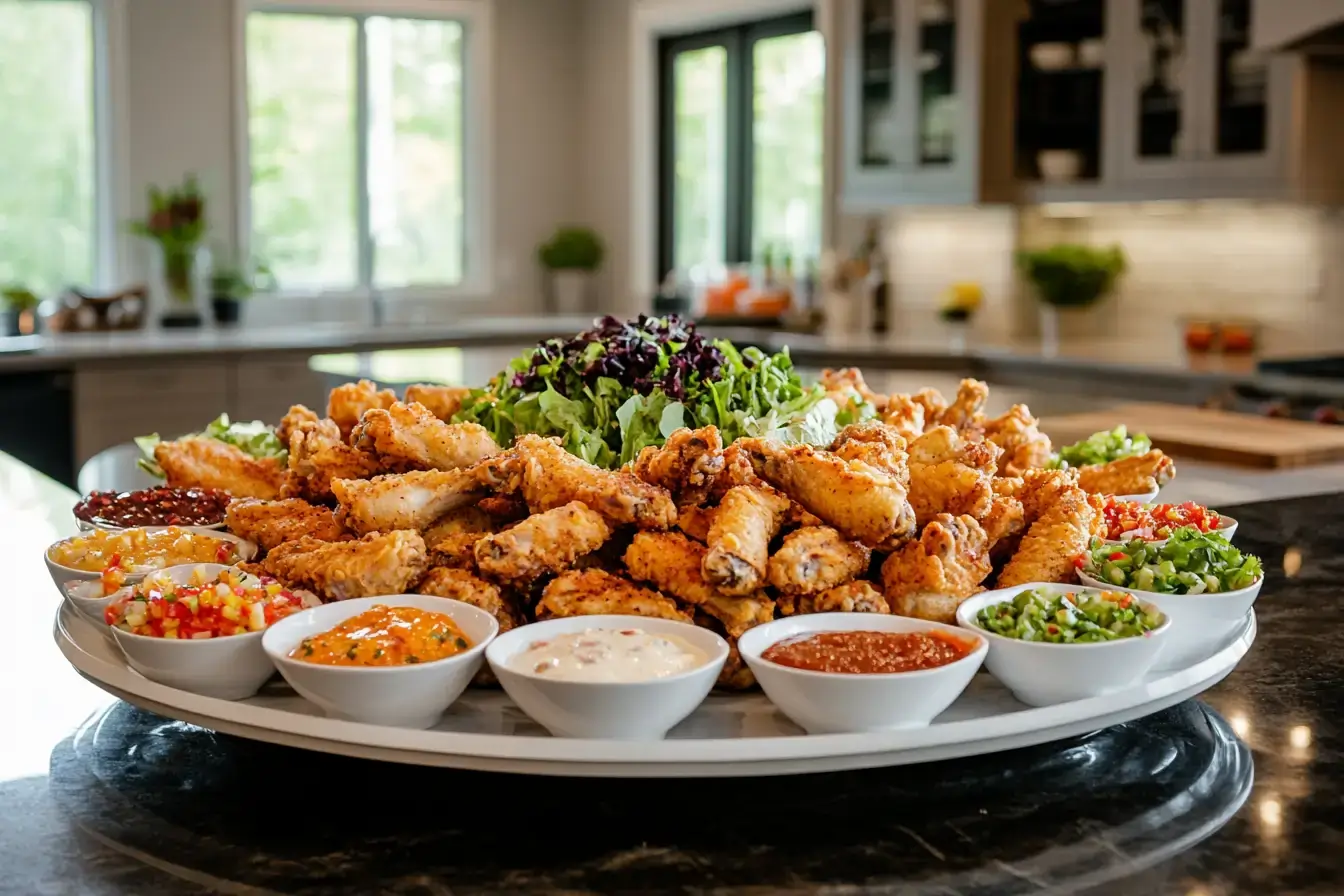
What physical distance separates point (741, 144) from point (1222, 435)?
5.63m

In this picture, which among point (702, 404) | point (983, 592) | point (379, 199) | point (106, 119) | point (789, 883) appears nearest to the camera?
point (789, 883)

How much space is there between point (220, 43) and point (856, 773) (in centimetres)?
788

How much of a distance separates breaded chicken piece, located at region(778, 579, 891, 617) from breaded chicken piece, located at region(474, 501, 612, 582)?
23cm

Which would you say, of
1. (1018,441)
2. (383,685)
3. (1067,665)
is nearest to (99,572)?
(383,685)

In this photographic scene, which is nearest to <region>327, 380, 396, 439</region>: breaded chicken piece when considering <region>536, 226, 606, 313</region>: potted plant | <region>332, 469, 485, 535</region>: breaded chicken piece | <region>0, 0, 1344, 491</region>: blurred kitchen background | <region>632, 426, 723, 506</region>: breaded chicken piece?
<region>332, 469, 485, 535</region>: breaded chicken piece

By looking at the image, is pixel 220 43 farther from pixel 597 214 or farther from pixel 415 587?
pixel 415 587

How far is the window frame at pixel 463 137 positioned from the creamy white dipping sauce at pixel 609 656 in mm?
7554

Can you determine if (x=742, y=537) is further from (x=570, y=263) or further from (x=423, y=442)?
(x=570, y=263)

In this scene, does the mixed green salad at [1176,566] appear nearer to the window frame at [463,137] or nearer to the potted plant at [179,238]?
the potted plant at [179,238]

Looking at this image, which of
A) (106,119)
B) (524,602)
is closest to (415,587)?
(524,602)

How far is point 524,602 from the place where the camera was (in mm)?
1731

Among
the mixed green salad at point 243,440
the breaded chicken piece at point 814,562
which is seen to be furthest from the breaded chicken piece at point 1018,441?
the mixed green salad at point 243,440

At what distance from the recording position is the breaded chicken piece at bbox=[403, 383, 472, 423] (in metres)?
2.48

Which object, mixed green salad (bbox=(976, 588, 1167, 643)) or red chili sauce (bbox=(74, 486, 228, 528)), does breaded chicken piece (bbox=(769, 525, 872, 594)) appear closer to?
mixed green salad (bbox=(976, 588, 1167, 643))
